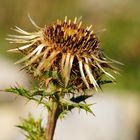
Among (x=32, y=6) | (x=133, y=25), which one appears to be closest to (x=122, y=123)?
(x=133, y=25)

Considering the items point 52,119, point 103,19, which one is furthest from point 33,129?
point 103,19

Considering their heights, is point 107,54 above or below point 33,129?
above

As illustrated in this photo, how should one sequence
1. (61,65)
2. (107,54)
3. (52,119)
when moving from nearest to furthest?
(61,65)
(52,119)
(107,54)

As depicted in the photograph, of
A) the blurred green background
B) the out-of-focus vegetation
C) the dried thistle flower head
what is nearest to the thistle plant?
the dried thistle flower head

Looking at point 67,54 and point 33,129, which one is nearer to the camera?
point 67,54

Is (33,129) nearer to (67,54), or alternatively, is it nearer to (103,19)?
(67,54)

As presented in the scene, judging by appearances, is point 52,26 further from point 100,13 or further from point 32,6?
point 100,13

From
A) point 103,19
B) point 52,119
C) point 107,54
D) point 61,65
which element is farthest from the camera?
point 103,19

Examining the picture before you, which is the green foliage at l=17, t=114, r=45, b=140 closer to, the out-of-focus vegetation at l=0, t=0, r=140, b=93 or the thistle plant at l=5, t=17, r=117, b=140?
the thistle plant at l=5, t=17, r=117, b=140
